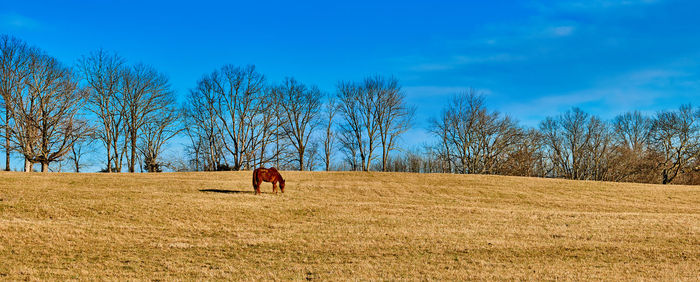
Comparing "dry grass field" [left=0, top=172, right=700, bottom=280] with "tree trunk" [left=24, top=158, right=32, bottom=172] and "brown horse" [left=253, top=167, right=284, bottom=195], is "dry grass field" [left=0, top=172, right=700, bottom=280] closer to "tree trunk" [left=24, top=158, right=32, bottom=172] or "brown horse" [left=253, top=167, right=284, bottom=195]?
"brown horse" [left=253, top=167, right=284, bottom=195]

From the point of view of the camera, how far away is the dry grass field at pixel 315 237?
428 inches

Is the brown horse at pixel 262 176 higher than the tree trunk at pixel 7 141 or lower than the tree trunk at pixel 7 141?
lower

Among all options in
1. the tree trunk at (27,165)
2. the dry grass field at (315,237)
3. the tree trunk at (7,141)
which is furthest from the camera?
the tree trunk at (27,165)

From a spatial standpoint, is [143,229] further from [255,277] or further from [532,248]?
[532,248]

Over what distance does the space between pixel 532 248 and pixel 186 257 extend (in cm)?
1029

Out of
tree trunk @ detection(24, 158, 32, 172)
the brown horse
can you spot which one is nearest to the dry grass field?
the brown horse

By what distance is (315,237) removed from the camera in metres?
15.1

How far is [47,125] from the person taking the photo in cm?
3966

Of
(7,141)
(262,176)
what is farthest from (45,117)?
(262,176)

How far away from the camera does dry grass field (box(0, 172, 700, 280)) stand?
10859mm

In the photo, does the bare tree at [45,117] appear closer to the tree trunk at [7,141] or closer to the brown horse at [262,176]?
the tree trunk at [7,141]

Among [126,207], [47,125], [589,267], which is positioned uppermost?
[47,125]

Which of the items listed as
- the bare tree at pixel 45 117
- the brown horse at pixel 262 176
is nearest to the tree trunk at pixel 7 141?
the bare tree at pixel 45 117

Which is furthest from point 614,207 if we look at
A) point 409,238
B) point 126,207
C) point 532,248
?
point 126,207
